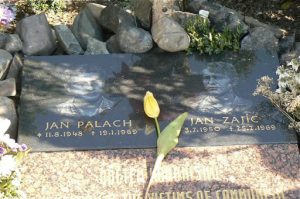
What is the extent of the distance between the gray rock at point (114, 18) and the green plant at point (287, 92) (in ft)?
4.59

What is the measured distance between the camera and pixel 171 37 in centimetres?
508

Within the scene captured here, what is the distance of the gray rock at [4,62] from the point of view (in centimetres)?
511

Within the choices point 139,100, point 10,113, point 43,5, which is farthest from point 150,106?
point 43,5

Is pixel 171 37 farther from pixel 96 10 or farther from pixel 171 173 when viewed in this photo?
pixel 171 173

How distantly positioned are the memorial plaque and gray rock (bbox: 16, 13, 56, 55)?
201 mm

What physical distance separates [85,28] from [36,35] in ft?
1.63

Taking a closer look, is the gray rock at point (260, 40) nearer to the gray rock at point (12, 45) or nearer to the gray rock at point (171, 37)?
the gray rock at point (171, 37)

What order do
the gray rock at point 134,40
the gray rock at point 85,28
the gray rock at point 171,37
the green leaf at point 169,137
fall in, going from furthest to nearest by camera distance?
the gray rock at point 85,28, the gray rock at point 134,40, the gray rock at point 171,37, the green leaf at point 169,137

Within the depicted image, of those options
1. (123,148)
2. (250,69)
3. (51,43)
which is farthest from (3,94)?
(250,69)

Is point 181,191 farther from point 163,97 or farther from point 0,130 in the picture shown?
point 0,130

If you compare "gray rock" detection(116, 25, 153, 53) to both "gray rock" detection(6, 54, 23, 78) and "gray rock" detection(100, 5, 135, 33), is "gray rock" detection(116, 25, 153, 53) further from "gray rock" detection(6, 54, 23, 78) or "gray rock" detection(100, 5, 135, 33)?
"gray rock" detection(6, 54, 23, 78)

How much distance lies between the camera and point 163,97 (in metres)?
4.84

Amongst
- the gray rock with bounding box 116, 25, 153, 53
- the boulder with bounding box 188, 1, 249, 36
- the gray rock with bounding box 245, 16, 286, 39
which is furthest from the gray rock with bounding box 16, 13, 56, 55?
the gray rock with bounding box 245, 16, 286, 39

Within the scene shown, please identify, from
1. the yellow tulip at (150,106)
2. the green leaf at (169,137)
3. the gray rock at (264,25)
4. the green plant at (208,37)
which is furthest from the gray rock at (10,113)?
→ the gray rock at (264,25)
